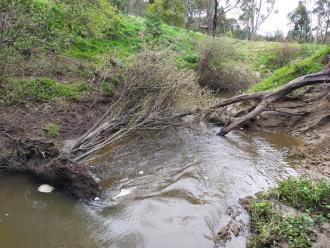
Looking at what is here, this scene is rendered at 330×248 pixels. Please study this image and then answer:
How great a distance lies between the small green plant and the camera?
1023cm

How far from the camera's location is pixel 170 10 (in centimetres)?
3362

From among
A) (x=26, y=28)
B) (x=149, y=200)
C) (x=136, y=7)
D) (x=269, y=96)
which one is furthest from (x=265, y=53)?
(x=149, y=200)

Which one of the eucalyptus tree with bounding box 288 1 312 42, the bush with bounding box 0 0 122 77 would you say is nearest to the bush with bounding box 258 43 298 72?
the eucalyptus tree with bounding box 288 1 312 42

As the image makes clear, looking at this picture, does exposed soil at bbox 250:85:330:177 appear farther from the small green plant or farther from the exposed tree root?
the small green plant

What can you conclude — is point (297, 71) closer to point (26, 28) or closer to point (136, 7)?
point (26, 28)

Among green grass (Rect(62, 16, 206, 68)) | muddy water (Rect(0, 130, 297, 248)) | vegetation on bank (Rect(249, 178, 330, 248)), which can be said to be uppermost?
green grass (Rect(62, 16, 206, 68))

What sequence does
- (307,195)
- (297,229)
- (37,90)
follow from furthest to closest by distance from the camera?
(37,90), (307,195), (297,229)

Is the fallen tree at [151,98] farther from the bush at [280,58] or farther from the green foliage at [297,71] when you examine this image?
the bush at [280,58]

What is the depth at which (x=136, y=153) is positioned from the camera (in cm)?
1051

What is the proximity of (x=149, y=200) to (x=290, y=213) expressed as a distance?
2.72 metres

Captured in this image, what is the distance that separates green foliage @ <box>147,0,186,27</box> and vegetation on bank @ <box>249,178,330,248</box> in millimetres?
26833

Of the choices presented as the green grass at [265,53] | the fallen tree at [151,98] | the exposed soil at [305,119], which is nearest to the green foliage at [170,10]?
the green grass at [265,53]

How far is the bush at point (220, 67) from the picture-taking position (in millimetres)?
19531

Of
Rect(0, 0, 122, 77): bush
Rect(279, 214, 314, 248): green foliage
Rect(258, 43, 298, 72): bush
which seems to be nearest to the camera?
Rect(279, 214, 314, 248): green foliage
